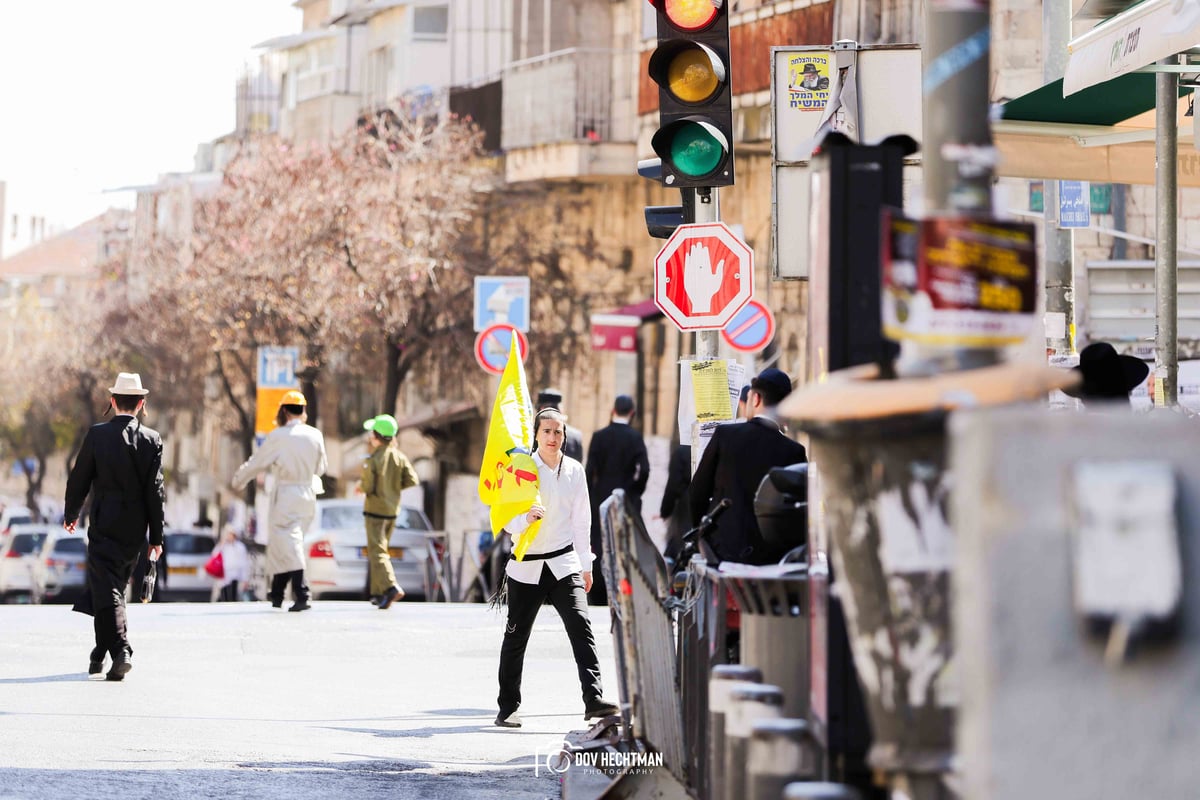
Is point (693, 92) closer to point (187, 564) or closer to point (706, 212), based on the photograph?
point (706, 212)

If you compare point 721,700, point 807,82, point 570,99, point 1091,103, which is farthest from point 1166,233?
point 570,99

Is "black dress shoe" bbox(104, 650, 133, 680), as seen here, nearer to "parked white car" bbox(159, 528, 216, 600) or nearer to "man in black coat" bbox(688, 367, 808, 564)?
"man in black coat" bbox(688, 367, 808, 564)

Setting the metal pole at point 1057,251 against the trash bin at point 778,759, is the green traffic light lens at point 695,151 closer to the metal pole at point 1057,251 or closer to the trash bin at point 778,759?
the metal pole at point 1057,251

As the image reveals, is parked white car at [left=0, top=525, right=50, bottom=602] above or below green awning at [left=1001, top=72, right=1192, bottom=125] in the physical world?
below

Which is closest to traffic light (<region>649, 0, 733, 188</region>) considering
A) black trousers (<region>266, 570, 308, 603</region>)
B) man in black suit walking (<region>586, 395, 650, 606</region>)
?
man in black suit walking (<region>586, 395, 650, 606</region>)

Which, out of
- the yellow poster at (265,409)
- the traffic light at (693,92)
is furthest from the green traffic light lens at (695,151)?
the yellow poster at (265,409)

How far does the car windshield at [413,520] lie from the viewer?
32.7 meters

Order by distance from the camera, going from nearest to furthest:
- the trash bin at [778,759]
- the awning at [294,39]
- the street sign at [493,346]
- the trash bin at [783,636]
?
the trash bin at [778,759], the trash bin at [783,636], the street sign at [493,346], the awning at [294,39]

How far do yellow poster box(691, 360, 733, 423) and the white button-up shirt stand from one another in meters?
0.83

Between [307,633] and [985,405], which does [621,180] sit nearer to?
[307,633]

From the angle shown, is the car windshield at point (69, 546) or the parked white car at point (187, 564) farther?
the parked white car at point (187, 564)

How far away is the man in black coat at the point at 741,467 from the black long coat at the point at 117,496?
4843 mm

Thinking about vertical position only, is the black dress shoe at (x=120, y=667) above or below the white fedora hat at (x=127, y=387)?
below

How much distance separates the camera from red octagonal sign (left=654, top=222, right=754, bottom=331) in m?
11.9
